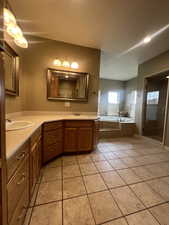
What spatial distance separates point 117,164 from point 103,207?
1029 millimetres

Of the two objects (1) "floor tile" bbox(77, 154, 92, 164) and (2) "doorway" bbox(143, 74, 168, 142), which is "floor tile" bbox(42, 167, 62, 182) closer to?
(1) "floor tile" bbox(77, 154, 92, 164)

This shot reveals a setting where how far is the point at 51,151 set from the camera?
2.11 m

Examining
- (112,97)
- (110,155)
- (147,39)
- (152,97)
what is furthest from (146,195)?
(112,97)

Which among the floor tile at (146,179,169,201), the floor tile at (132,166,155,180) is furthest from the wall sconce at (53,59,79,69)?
the floor tile at (146,179,169,201)

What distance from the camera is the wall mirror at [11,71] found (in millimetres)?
1786

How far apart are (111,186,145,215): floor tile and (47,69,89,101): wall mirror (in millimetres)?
2159

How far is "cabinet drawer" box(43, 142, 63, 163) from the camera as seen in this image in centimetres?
199

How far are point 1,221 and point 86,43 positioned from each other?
10.7 feet

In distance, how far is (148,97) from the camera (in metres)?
3.94

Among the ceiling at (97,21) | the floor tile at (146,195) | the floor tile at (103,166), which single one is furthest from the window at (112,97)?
the floor tile at (146,195)

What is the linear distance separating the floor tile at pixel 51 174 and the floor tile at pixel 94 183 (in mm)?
451

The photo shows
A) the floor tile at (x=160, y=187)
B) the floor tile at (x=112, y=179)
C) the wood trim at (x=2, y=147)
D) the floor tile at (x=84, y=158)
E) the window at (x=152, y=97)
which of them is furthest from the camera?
the window at (x=152, y=97)

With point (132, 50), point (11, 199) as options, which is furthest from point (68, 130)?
point (132, 50)

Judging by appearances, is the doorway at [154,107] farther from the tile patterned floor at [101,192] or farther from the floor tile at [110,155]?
the floor tile at [110,155]
